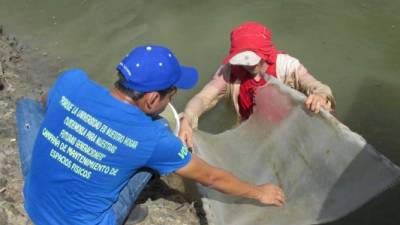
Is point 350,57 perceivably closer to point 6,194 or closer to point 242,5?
point 242,5

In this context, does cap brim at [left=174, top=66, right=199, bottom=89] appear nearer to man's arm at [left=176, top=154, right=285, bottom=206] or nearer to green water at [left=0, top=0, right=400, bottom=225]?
man's arm at [left=176, top=154, right=285, bottom=206]

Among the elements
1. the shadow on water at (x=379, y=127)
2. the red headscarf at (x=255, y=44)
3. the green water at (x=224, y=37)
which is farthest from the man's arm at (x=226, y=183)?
the green water at (x=224, y=37)

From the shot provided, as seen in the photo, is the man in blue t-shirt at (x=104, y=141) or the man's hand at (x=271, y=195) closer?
the man in blue t-shirt at (x=104, y=141)

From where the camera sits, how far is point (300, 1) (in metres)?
6.37

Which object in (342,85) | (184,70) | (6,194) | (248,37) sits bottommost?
(342,85)

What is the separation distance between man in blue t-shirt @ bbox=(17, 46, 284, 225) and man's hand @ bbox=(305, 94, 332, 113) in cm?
73

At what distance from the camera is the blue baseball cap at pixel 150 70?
2.52 metres

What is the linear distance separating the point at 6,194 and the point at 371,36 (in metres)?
3.94

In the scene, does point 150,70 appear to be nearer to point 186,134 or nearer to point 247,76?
point 186,134

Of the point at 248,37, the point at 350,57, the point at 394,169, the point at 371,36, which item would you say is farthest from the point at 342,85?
the point at 394,169

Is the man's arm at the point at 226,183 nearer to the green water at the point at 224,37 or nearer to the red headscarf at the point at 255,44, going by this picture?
the red headscarf at the point at 255,44

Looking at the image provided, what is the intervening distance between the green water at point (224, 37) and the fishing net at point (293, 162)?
98 cm

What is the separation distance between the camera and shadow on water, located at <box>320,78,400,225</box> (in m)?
3.91

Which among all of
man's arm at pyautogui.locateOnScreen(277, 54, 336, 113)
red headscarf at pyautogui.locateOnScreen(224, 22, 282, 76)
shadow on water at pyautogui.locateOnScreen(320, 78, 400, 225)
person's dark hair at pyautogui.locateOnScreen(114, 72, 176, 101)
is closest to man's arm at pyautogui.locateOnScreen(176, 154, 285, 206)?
person's dark hair at pyautogui.locateOnScreen(114, 72, 176, 101)
